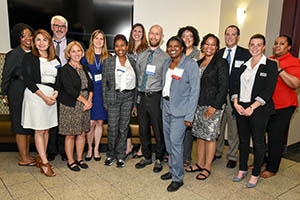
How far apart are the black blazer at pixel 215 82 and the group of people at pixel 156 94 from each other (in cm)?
1

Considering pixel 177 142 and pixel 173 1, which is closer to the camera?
pixel 177 142

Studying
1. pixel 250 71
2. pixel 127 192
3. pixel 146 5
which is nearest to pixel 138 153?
pixel 127 192

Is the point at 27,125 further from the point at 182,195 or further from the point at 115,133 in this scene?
the point at 182,195

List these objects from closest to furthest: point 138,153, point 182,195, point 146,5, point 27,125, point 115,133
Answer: point 182,195 → point 27,125 → point 115,133 → point 138,153 → point 146,5

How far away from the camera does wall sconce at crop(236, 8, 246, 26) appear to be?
→ 12.5ft

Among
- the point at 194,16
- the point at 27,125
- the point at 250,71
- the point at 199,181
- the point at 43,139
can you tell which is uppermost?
the point at 194,16

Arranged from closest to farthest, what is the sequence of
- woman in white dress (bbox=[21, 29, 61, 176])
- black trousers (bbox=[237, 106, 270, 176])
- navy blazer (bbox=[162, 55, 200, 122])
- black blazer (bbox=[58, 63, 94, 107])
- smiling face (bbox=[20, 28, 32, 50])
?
1. navy blazer (bbox=[162, 55, 200, 122])
2. black trousers (bbox=[237, 106, 270, 176])
3. woman in white dress (bbox=[21, 29, 61, 176])
4. black blazer (bbox=[58, 63, 94, 107])
5. smiling face (bbox=[20, 28, 32, 50])

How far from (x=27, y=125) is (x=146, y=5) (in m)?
2.78

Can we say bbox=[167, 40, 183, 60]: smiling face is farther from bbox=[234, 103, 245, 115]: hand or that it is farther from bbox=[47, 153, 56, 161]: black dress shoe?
bbox=[47, 153, 56, 161]: black dress shoe

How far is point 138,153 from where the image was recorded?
139 inches

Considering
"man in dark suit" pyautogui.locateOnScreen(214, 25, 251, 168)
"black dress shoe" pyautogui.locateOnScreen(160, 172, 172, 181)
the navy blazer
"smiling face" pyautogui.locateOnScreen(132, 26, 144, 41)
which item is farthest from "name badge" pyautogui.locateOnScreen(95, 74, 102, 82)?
"man in dark suit" pyautogui.locateOnScreen(214, 25, 251, 168)

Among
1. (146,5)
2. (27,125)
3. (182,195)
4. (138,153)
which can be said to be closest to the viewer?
(182,195)

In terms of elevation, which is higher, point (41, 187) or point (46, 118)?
point (46, 118)

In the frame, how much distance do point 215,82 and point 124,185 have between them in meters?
1.44
